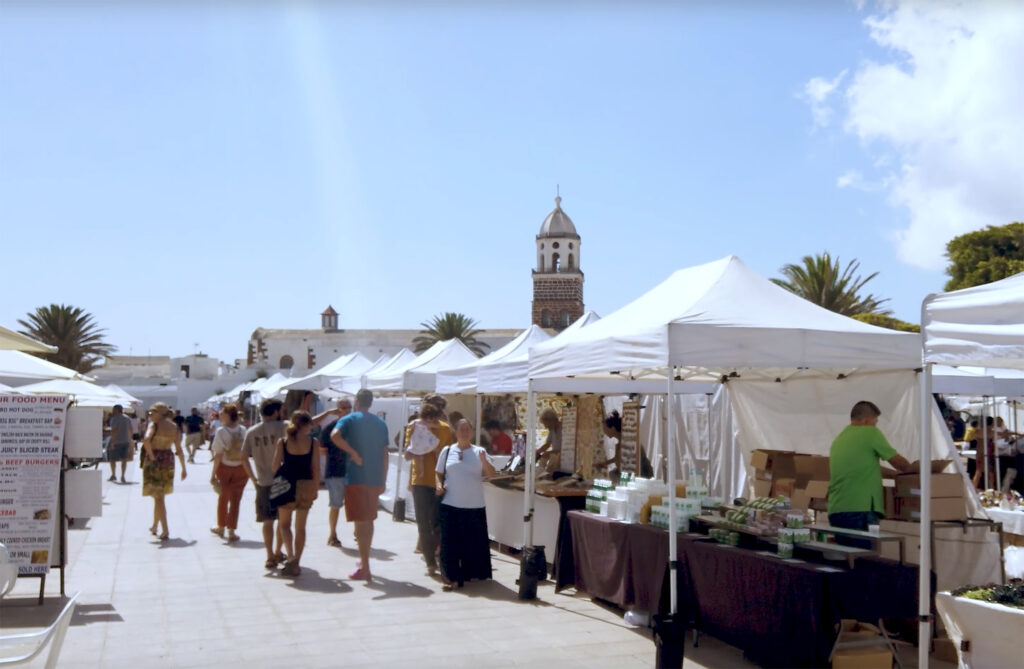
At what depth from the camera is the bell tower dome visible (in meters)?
53.2

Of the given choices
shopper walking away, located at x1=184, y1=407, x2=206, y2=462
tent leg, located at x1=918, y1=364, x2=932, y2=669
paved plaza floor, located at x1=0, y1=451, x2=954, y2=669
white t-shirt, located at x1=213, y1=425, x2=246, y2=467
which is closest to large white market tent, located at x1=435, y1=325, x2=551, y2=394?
paved plaza floor, located at x1=0, y1=451, x2=954, y2=669

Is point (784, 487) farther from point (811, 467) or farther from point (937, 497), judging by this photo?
point (937, 497)

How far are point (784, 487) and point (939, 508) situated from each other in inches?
75.3

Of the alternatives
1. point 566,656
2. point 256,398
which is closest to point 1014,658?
point 566,656

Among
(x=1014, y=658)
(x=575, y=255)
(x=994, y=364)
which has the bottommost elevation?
(x=1014, y=658)

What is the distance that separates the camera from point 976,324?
15.2 ft

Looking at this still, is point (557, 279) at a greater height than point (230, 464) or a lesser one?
greater

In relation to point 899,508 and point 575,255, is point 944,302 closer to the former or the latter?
point 899,508

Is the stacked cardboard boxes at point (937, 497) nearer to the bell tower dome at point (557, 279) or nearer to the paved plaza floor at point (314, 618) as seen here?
the paved plaza floor at point (314, 618)

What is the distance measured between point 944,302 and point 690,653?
114 inches

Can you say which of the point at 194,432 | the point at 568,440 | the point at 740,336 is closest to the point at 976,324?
the point at 740,336

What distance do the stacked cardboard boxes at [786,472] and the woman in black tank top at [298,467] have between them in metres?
4.33

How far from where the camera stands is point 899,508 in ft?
24.2

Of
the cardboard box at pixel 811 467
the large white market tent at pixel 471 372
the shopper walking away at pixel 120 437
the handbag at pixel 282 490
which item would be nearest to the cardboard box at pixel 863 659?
the cardboard box at pixel 811 467
